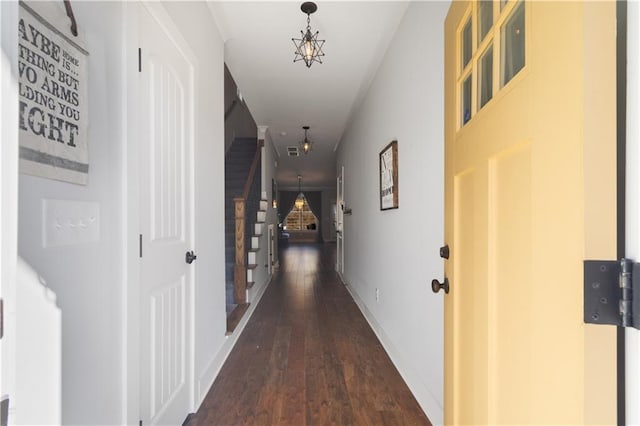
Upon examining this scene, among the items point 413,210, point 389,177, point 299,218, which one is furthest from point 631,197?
point 299,218

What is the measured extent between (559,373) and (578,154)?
1.32ft

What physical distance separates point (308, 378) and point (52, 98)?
206 cm

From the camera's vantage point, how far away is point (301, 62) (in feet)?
9.56

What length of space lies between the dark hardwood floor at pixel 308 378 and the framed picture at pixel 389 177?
4.05ft

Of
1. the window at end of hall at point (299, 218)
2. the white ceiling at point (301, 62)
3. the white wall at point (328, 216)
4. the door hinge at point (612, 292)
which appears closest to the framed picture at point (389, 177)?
the white ceiling at point (301, 62)

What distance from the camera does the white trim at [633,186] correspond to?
1.54 ft

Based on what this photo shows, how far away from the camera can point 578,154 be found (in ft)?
1.70

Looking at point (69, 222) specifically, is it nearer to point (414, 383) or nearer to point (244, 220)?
point (414, 383)

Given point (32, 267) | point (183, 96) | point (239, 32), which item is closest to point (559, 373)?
point (32, 267)

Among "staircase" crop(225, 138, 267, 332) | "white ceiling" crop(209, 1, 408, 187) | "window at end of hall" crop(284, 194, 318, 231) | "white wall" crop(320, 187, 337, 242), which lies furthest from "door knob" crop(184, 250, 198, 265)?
"window at end of hall" crop(284, 194, 318, 231)

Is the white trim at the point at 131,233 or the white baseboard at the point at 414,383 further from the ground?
the white trim at the point at 131,233

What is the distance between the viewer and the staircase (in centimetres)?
344

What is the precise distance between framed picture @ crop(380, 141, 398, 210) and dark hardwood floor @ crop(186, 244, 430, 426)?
123 centimetres

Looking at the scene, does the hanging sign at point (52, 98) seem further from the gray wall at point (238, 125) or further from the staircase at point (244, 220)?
the gray wall at point (238, 125)
